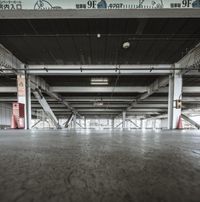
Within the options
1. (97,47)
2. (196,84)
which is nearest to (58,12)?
(97,47)

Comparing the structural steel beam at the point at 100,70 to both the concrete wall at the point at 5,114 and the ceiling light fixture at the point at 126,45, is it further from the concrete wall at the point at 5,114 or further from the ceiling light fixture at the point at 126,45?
the concrete wall at the point at 5,114

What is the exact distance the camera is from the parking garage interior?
460 mm

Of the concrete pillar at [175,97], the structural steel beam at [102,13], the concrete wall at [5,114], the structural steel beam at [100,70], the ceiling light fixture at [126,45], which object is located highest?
the ceiling light fixture at [126,45]

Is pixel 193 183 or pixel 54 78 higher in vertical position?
pixel 54 78

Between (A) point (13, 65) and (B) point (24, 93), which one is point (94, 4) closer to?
(A) point (13, 65)

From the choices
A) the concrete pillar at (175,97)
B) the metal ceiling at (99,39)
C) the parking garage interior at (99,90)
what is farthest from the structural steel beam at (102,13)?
the concrete pillar at (175,97)

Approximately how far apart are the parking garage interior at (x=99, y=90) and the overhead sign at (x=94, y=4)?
7cm

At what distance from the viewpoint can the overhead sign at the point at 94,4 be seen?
7.07 ft

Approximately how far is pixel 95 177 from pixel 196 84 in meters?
9.31

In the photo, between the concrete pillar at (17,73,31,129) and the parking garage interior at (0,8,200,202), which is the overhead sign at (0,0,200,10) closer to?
the parking garage interior at (0,8,200,202)

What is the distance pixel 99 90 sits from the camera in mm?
8414

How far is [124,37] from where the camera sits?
3996 mm

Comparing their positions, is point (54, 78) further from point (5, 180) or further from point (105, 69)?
point (5, 180)

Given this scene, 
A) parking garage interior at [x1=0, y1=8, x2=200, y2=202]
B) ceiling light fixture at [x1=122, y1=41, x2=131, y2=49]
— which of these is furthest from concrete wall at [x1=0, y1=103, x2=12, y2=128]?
A: ceiling light fixture at [x1=122, y1=41, x2=131, y2=49]
